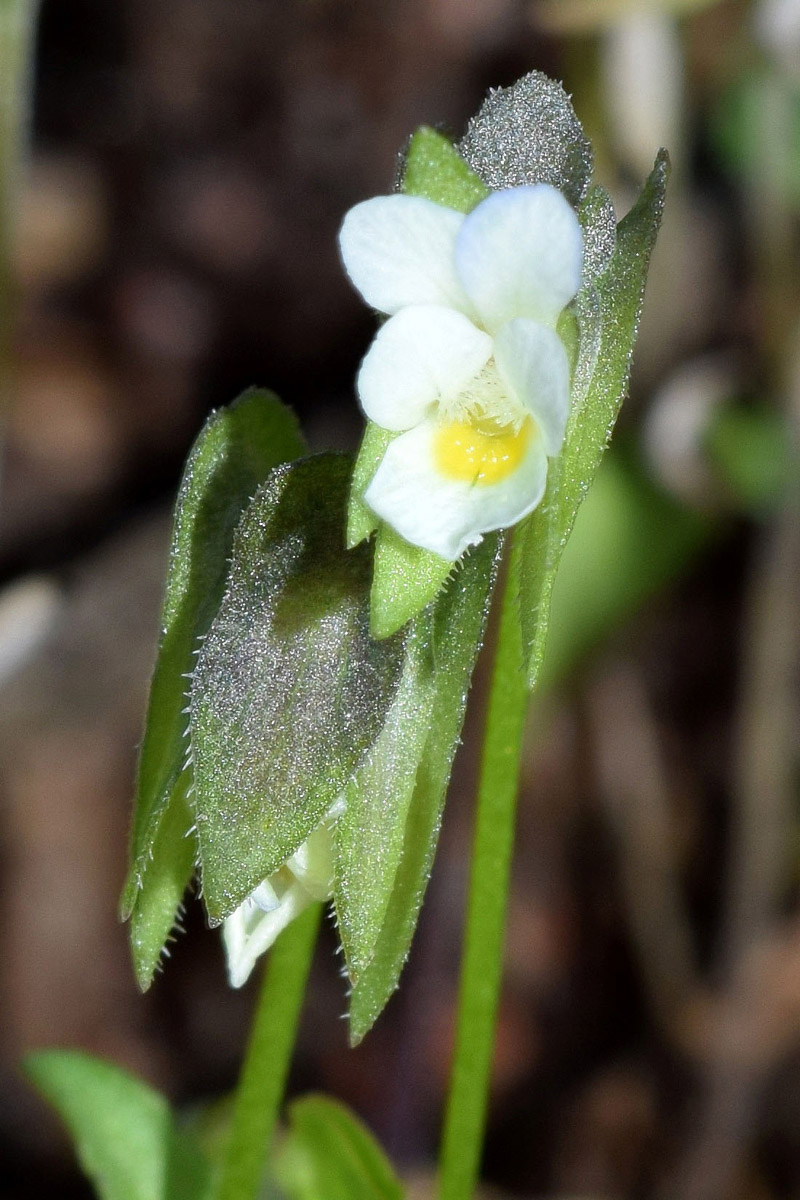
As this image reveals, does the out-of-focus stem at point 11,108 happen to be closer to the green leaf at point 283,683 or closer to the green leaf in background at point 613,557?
the green leaf in background at point 613,557

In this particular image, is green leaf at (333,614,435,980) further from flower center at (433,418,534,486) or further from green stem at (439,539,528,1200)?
flower center at (433,418,534,486)

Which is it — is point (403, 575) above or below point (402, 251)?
below

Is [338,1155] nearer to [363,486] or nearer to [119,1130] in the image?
[119,1130]

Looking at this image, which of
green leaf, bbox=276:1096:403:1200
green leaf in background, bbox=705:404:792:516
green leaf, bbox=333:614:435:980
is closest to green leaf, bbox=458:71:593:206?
green leaf, bbox=333:614:435:980

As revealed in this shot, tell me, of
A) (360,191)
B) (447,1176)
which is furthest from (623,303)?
(360,191)

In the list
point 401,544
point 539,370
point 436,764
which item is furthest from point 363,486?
point 436,764
